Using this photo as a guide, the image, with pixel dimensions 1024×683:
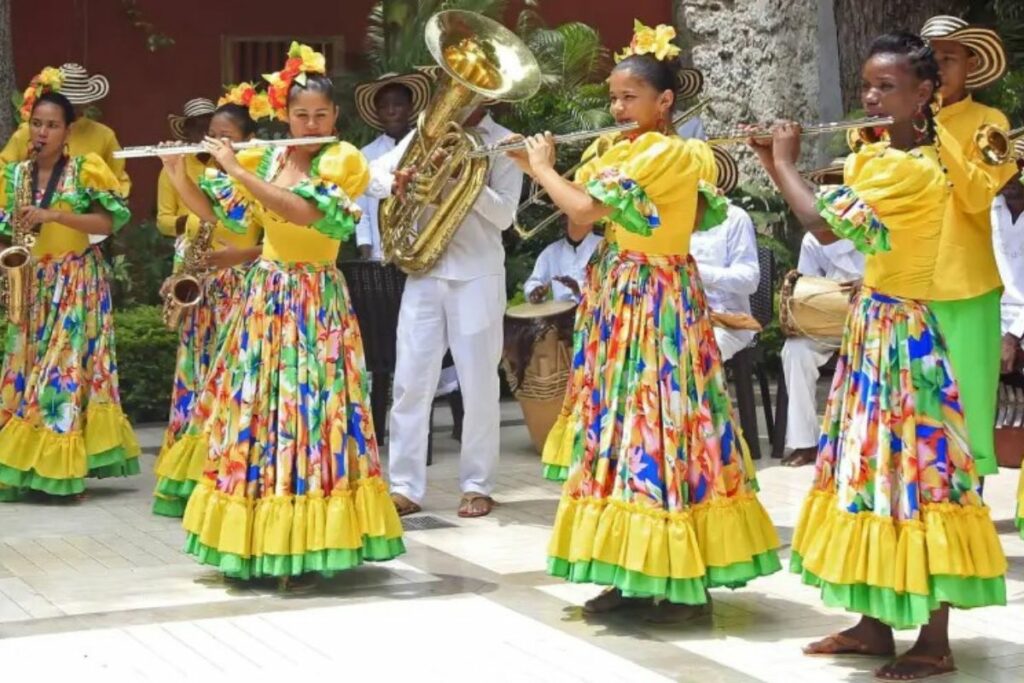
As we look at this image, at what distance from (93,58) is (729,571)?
9555 mm

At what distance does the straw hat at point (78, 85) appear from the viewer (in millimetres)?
9789

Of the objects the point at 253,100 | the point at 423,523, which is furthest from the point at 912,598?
the point at 253,100

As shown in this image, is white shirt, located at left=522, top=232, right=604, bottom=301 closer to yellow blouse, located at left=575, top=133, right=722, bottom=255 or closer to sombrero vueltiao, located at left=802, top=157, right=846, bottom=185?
sombrero vueltiao, located at left=802, top=157, right=846, bottom=185

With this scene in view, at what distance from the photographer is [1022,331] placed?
8.40 m

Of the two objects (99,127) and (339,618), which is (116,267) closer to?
(99,127)

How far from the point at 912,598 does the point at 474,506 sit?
354 cm

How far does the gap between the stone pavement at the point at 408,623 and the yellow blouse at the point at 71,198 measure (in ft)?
5.16

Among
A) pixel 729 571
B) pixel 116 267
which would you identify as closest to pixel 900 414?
pixel 729 571

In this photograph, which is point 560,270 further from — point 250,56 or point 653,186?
point 250,56

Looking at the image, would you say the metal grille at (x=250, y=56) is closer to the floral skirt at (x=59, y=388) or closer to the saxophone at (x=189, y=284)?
the floral skirt at (x=59, y=388)

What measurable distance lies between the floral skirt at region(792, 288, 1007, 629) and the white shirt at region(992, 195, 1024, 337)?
100 inches

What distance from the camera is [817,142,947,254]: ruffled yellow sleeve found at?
591cm

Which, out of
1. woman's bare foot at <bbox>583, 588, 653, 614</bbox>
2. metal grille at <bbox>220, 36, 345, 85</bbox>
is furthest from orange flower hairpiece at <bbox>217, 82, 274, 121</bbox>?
metal grille at <bbox>220, 36, 345, 85</bbox>

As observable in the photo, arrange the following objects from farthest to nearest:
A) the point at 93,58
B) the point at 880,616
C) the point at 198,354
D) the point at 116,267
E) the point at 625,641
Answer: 1. the point at 93,58
2. the point at 116,267
3. the point at 198,354
4. the point at 625,641
5. the point at 880,616
